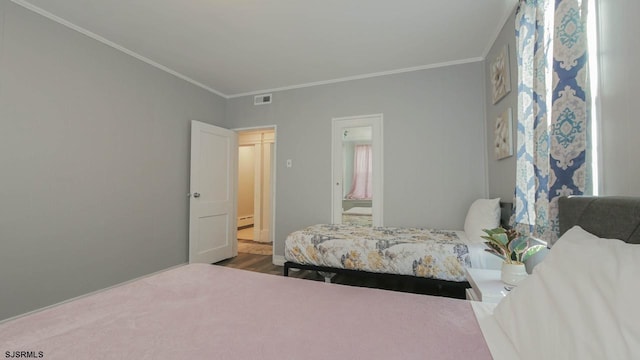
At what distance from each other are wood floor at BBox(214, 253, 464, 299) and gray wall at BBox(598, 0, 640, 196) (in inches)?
65.5

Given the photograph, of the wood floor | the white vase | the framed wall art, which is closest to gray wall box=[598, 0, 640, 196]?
the white vase

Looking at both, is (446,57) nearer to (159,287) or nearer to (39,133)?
(159,287)

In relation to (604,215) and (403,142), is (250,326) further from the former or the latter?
(403,142)

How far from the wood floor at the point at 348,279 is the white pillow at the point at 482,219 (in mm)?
533

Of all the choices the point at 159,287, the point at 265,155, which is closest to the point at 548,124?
the point at 159,287

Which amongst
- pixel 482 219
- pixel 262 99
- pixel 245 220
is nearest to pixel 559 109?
pixel 482 219

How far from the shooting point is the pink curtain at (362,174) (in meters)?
3.54

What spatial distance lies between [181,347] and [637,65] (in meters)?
1.93

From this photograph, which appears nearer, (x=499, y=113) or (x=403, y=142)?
(x=499, y=113)

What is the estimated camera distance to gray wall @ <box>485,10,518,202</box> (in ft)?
7.25

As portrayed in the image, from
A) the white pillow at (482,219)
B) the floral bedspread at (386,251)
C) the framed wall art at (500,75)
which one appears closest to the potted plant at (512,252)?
the floral bedspread at (386,251)

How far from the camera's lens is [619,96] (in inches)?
41.8

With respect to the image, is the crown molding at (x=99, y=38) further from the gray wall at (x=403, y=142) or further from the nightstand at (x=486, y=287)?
the nightstand at (x=486, y=287)

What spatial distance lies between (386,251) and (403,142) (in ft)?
5.18
